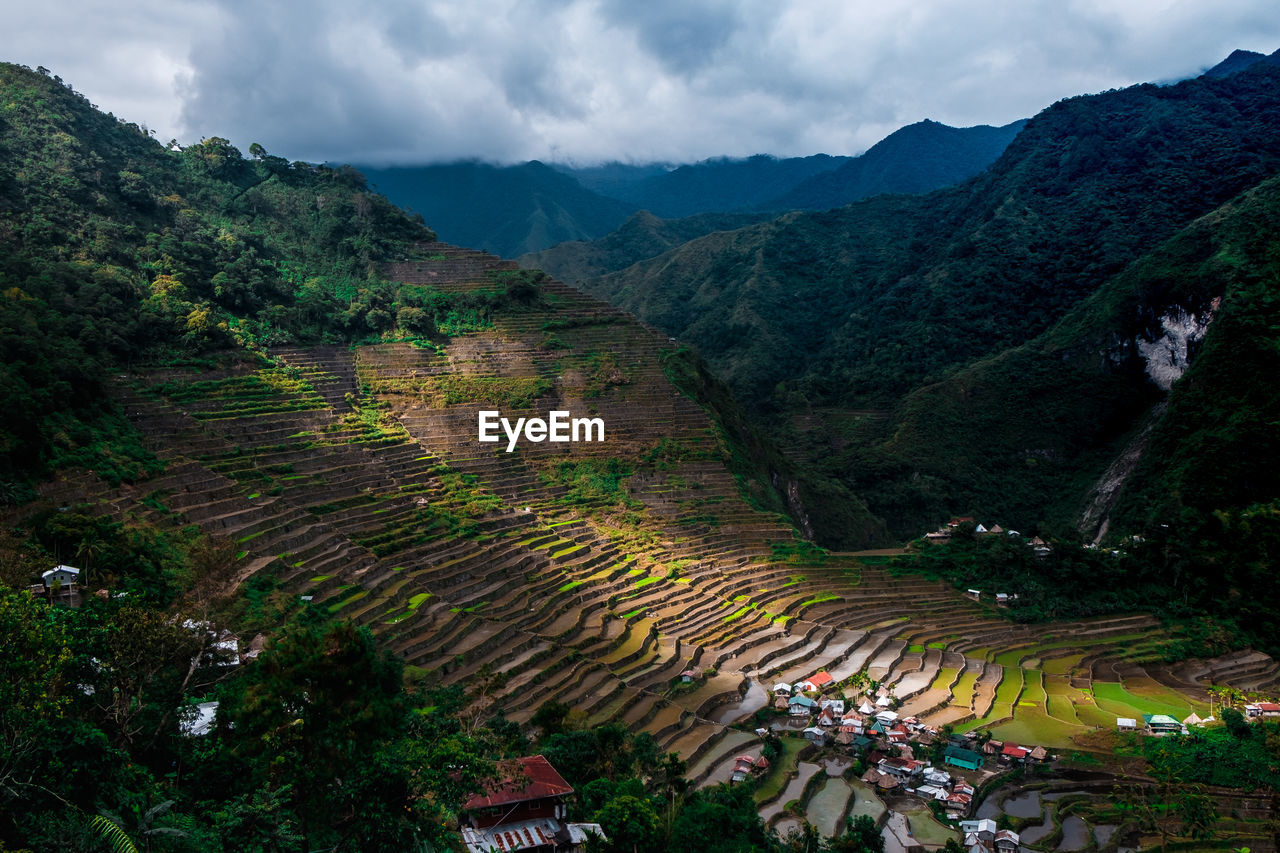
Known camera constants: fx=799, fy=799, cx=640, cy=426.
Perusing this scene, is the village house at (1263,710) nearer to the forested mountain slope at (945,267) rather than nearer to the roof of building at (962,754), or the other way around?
the roof of building at (962,754)

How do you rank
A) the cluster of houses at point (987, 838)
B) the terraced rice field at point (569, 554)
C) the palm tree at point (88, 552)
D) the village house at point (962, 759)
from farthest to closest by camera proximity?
the village house at point (962, 759), the terraced rice field at point (569, 554), the cluster of houses at point (987, 838), the palm tree at point (88, 552)

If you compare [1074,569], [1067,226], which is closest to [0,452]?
[1074,569]

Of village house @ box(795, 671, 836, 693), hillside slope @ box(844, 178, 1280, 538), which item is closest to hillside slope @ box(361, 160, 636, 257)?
hillside slope @ box(844, 178, 1280, 538)

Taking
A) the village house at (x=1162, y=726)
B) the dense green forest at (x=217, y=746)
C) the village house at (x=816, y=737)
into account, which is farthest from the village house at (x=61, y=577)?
the village house at (x=1162, y=726)

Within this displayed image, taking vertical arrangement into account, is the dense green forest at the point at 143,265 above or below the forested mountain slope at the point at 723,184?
below

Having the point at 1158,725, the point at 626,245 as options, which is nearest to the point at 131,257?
the point at 1158,725

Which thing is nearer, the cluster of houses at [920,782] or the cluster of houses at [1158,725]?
the cluster of houses at [920,782]
